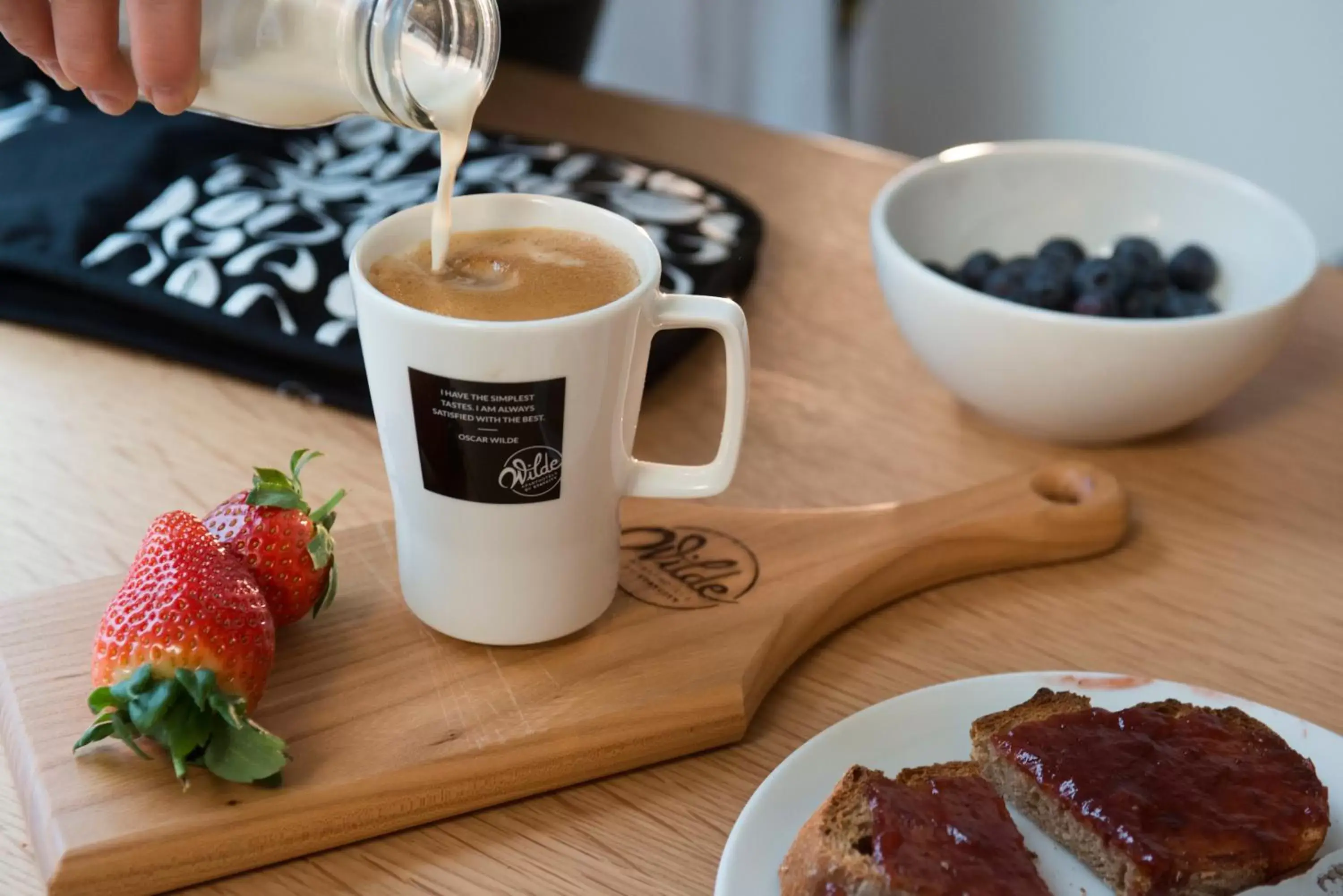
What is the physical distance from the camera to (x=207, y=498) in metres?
1.00

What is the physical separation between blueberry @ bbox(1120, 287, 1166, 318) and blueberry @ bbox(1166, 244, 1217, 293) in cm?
10

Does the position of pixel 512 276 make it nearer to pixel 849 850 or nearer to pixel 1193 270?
pixel 849 850

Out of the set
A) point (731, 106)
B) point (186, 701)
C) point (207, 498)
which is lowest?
point (731, 106)

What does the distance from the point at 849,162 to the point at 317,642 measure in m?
1.04

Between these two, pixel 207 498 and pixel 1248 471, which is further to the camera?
pixel 1248 471

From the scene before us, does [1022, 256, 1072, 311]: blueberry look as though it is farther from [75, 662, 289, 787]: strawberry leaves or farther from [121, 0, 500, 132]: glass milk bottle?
[75, 662, 289, 787]: strawberry leaves

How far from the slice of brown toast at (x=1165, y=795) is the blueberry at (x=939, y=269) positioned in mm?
480

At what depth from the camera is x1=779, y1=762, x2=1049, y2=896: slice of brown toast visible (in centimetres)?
63

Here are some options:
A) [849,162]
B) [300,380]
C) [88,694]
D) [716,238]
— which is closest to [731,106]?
[849,162]

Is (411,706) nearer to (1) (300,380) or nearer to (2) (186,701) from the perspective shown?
(2) (186,701)

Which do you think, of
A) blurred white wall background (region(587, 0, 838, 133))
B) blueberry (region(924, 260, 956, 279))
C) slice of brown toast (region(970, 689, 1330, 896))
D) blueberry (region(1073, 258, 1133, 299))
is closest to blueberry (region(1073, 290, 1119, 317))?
blueberry (region(1073, 258, 1133, 299))

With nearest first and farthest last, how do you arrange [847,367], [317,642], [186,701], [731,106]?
[186,701] < [317,642] < [847,367] < [731,106]

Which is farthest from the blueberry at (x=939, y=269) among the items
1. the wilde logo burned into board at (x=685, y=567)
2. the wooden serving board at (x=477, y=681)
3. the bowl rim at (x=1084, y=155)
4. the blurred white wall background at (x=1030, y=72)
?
the blurred white wall background at (x=1030, y=72)

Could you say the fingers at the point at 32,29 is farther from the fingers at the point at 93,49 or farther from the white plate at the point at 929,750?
the white plate at the point at 929,750
